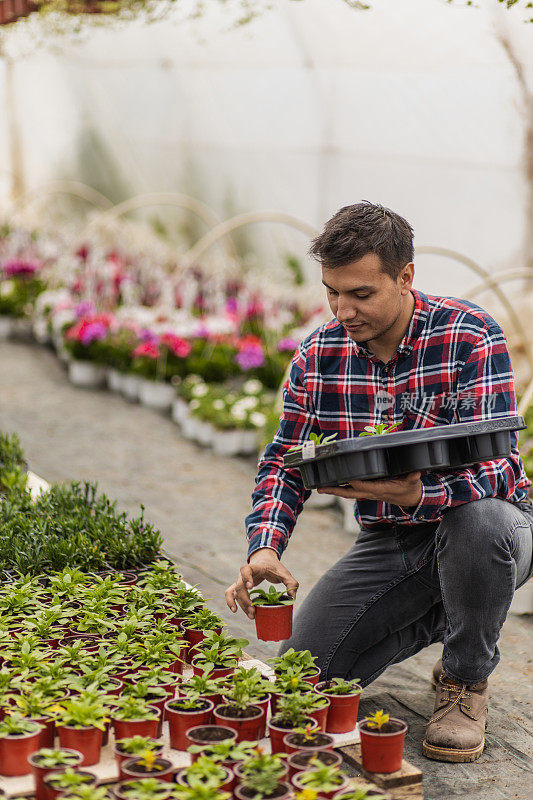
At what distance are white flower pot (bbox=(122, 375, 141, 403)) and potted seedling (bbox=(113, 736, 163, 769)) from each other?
15.5 ft

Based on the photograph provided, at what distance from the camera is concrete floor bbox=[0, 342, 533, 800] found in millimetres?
2398

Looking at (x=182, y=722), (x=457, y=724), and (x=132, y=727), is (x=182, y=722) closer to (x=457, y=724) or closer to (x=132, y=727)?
(x=132, y=727)

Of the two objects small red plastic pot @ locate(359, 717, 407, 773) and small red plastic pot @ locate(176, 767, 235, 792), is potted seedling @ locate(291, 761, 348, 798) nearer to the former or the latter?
small red plastic pot @ locate(176, 767, 235, 792)

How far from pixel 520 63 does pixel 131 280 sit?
10.4 feet

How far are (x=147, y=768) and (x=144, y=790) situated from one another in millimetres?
Answer: 107

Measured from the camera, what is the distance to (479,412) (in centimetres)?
232

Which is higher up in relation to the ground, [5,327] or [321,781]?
[321,781]

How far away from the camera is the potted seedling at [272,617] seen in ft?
7.46

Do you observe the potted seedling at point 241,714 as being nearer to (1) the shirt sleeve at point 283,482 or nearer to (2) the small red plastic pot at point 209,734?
(2) the small red plastic pot at point 209,734

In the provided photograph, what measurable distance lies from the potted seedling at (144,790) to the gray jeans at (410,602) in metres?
→ 0.92

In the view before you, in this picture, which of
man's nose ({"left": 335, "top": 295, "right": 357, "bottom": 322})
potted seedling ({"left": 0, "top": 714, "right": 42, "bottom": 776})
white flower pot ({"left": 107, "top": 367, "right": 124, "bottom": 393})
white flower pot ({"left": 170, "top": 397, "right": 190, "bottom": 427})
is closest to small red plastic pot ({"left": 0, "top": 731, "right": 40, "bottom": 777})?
potted seedling ({"left": 0, "top": 714, "right": 42, "bottom": 776})

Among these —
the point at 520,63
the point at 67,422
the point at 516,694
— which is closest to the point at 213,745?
the point at 516,694

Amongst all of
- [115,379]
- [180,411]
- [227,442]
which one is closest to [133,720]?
[227,442]

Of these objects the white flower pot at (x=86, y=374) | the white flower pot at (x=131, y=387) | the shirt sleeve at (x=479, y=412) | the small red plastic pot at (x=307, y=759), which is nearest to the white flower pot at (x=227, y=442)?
the white flower pot at (x=131, y=387)
